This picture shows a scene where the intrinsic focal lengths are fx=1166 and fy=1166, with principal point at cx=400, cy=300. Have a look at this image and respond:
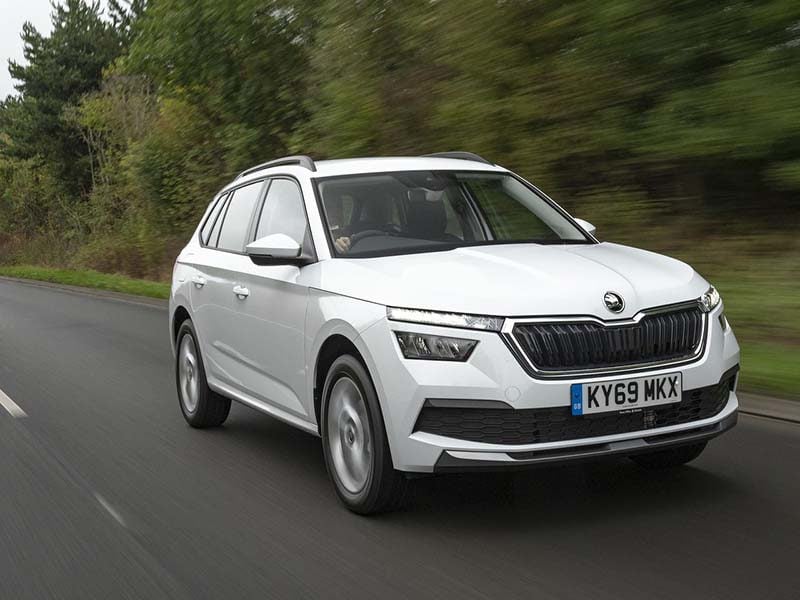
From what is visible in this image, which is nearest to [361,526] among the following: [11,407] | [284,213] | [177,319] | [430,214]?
[430,214]

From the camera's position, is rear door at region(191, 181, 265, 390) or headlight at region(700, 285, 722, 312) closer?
headlight at region(700, 285, 722, 312)

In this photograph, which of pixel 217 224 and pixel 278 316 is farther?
pixel 217 224

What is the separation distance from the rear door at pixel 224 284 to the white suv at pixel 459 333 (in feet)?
0.80

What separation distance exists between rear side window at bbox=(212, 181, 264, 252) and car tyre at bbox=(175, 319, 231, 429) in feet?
2.49

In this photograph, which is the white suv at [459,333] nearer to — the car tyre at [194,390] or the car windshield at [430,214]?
the car windshield at [430,214]

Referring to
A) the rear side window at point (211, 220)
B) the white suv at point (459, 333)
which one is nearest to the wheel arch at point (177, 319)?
the rear side window at point (211, 220)

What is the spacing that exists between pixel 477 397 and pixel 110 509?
2.05m

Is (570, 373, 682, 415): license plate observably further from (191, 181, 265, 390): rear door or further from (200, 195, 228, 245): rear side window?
(200, 195, 228, 245): rear side window

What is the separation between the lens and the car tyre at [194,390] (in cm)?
769

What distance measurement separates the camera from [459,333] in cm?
471

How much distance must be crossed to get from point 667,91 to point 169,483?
28.1 feet

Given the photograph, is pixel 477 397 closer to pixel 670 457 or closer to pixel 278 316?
pixel 670 457

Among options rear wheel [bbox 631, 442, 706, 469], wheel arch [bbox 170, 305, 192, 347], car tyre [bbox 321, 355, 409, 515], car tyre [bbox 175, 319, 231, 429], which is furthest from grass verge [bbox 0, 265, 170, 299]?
rear wheel [bbox 631, 442, 706, 469]

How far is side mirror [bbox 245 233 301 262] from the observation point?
568cm
